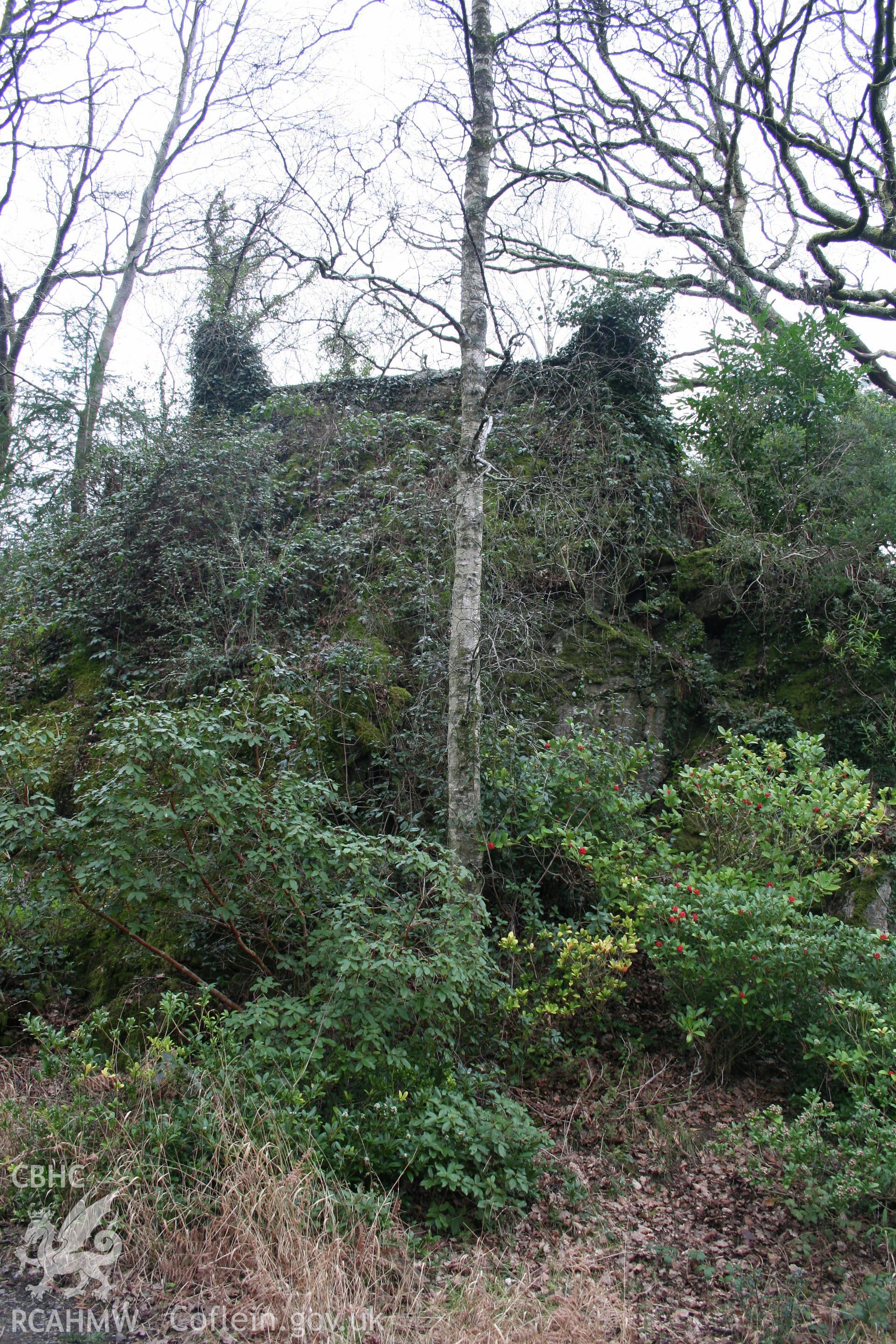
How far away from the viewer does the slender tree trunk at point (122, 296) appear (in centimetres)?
1086

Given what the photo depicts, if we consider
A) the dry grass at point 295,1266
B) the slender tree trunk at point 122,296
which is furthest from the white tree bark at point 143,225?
the dry grass at point 295,1266

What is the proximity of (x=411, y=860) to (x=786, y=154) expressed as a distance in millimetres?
12732

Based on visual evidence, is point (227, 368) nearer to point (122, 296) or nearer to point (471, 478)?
point (122, 296)

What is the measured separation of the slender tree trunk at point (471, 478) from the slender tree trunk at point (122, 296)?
21.9 feet


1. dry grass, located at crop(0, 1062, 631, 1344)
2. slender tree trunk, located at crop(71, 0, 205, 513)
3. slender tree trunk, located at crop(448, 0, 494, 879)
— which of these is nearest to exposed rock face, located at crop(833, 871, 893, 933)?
slender tree trunk, located at crop(448, 0, 494, 879)

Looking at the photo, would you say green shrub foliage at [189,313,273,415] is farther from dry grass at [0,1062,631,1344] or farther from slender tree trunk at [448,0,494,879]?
dry grass at [0,1062,631,1344]

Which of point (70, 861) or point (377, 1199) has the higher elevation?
point (70, 861)

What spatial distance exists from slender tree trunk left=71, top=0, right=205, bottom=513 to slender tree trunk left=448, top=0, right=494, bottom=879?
6.69 m

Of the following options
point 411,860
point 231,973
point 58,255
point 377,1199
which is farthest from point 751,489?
point 58,255

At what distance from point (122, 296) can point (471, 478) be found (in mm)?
11144

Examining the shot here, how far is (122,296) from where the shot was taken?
45.0 ft

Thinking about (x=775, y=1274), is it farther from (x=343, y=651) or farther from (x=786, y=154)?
(x=786, y=154)

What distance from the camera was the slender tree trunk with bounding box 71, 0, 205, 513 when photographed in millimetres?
10859

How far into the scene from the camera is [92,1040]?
4363 millimetres
